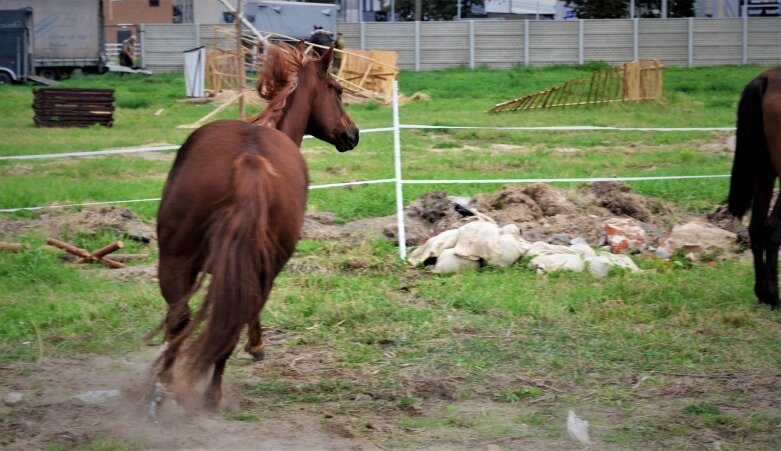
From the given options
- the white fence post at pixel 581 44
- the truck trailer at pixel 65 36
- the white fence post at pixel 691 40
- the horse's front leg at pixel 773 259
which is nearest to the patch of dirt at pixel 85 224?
the horse's front leg at pixel 773 259

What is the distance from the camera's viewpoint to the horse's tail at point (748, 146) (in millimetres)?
8070

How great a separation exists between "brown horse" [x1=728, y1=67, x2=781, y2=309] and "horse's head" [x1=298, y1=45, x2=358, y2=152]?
3390 millimetres

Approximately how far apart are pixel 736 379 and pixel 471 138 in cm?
1320

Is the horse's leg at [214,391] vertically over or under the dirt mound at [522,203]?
under

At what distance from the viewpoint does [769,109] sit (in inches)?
310

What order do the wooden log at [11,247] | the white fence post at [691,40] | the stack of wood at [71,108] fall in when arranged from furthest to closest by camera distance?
the white fence post at [691,40], the stack of wood at [71,108], the wooden log at [11,247]

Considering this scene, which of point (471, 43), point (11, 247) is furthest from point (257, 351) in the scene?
point (471, 43)

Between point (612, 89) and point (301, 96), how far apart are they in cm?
1956

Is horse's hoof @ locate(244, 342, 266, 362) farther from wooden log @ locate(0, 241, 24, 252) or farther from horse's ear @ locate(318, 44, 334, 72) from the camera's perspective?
wooden log @ locate(0, 241, 24, 252)

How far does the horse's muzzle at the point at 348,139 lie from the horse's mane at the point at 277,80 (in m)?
0.62

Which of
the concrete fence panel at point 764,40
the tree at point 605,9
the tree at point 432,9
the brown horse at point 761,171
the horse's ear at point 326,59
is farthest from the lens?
the tree at point 432,9

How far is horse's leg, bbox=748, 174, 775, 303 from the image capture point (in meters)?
7.97

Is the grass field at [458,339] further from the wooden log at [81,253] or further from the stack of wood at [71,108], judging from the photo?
the stack of wood at [71,108]

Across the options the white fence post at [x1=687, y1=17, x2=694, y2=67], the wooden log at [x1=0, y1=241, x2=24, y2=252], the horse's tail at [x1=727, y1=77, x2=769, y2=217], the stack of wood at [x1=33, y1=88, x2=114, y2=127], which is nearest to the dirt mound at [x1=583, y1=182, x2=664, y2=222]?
the horse's tail at [x1=727, y1=77, x2=769, y2=217]
